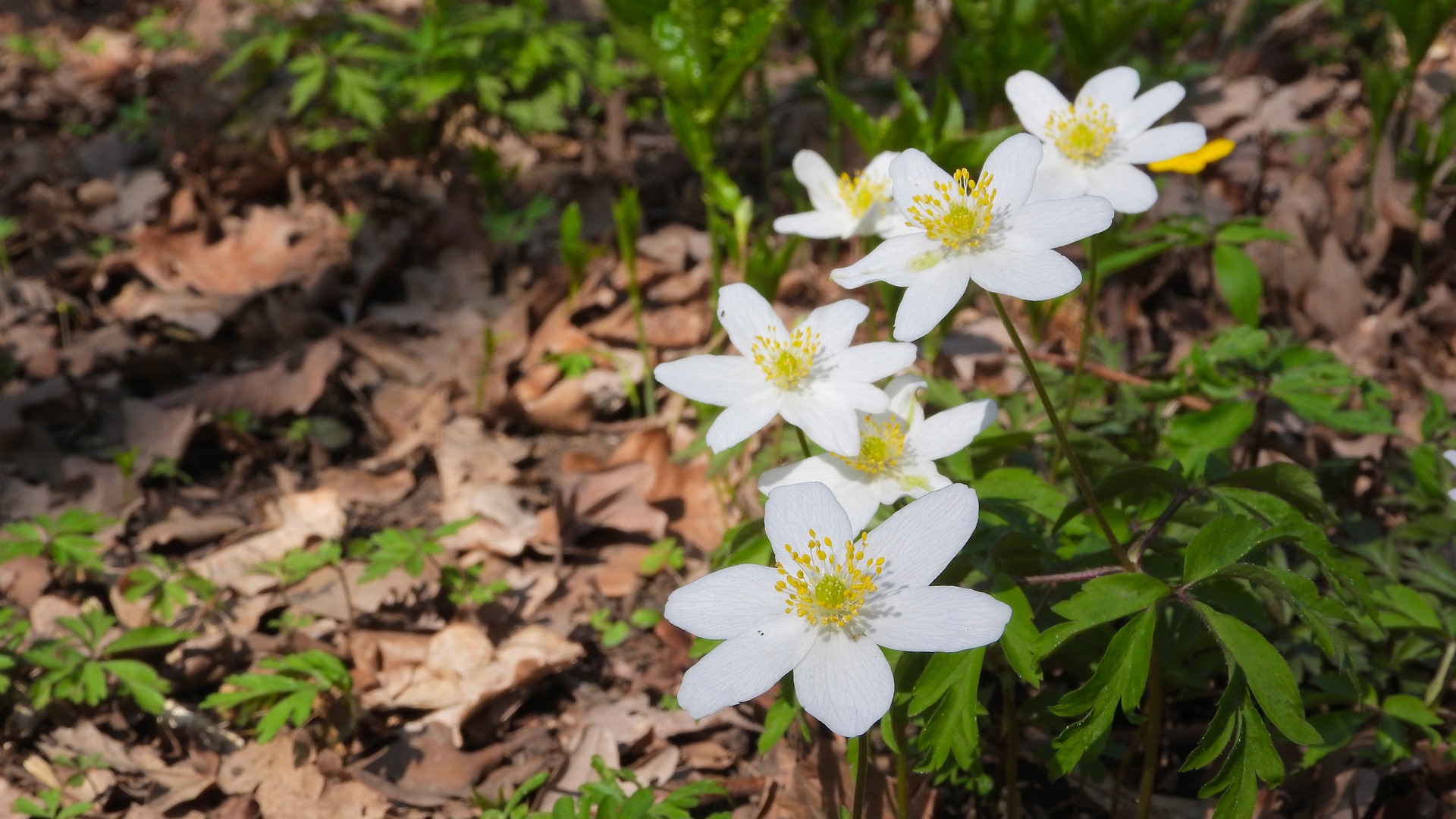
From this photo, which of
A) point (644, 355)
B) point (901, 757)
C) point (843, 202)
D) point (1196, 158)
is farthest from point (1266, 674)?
point (644, 355)

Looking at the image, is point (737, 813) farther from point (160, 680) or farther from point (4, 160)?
point (4, 160)

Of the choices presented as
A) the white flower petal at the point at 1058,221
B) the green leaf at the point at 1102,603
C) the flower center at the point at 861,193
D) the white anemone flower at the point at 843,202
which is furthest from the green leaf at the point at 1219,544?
the flower center at the point at 861,193

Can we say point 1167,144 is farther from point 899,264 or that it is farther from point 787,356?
point 787,356

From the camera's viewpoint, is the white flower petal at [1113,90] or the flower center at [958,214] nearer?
the flower center at [958,214]

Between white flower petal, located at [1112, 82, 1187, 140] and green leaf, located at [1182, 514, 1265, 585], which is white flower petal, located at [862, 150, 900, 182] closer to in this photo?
white flower petal, located at [1112, 82, 1187, 140]

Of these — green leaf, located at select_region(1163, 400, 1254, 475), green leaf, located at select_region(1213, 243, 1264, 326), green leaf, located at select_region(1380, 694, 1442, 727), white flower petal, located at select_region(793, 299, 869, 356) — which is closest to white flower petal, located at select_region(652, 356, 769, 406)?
white flower petal, located at select_region(793, 299, 869, 356)

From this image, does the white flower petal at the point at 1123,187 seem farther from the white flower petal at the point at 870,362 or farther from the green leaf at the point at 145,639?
the green leaf at the point at 145,639
